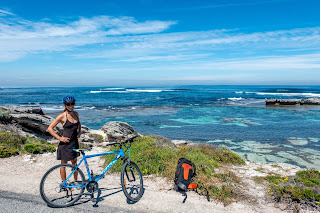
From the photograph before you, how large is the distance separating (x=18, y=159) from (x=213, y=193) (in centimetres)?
768

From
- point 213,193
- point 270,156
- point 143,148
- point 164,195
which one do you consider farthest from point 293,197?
point 270,156

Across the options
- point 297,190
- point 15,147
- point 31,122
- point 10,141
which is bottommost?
point 297,190

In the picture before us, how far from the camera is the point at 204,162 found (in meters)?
7.75

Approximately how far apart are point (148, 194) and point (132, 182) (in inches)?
24.9

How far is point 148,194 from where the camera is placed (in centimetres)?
574

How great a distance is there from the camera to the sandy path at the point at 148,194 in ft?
16.8

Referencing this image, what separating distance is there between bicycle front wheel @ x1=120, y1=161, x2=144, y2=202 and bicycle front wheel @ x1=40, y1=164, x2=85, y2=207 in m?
1.04

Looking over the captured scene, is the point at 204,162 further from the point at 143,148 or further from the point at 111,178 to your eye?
the point at 111,178

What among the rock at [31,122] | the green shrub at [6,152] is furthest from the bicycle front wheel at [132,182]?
the rock at [31,122]

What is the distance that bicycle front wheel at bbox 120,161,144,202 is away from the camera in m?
5.18

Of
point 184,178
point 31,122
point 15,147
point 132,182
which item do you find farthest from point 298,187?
point 31,122

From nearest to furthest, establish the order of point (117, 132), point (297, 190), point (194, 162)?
point (297, 190)
point (194, 162)
point (117, 132)

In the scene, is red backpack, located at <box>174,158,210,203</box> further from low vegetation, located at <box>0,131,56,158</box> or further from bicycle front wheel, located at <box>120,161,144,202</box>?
low vegetation, located at <box>0,131,56,158</box>

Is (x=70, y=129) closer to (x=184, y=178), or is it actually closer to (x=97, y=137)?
(x=184, y=178)
